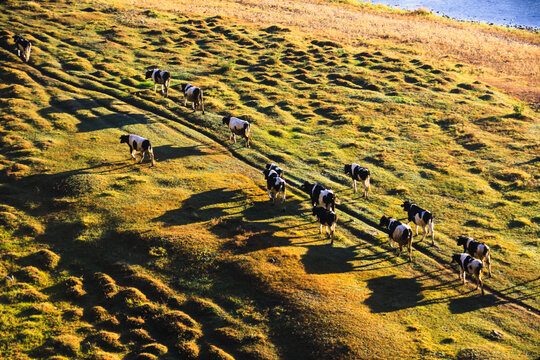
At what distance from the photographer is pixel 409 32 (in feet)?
290

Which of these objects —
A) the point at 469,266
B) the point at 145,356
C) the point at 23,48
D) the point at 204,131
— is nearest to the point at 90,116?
the point at 204,131

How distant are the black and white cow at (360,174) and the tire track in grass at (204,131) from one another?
3035mm

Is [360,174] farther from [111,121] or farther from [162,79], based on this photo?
[162,79]

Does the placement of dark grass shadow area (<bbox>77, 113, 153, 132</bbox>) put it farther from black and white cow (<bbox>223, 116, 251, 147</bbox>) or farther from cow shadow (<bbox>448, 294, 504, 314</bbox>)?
cow shadow (<bbox>448, 294, 504, 314</bbox>)

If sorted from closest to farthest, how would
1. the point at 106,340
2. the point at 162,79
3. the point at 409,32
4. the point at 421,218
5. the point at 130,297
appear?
1. the point at 106,340
2. the point at 130,297
3. the point at 421,218
4. the point at 162,79
5. the point at 409,32

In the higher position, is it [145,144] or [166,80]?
[166,80]

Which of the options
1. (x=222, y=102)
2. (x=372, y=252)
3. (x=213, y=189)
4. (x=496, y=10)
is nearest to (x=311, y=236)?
(x=372, y=252)

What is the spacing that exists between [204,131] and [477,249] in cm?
2798

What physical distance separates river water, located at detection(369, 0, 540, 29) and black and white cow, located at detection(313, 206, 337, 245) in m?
155

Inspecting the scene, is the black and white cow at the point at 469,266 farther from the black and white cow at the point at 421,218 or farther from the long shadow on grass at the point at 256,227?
the long shadow on grass at the point at 256,227

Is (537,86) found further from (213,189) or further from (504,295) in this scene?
(213,189)

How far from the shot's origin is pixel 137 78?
53781mm

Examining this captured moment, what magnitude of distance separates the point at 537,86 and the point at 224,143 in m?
53.2

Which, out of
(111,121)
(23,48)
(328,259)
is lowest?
(328,259)
